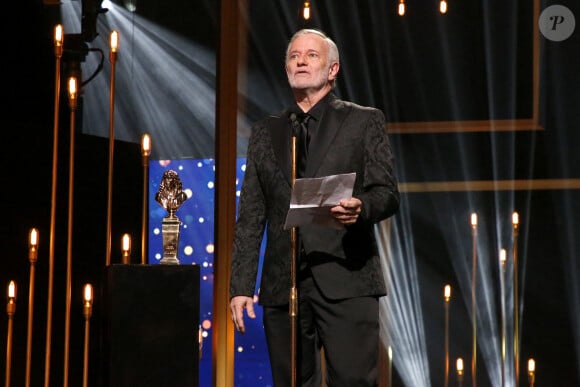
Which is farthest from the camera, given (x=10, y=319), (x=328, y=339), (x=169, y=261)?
(x=10, y=319)

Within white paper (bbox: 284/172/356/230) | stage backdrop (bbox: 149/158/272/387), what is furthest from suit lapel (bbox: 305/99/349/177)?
stage backdrop (bbox: 149/158/272/387)

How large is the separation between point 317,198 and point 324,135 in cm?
27

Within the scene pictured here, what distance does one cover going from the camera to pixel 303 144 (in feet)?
7.52

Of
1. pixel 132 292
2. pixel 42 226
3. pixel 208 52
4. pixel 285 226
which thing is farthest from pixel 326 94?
Answer: pixel 42 226

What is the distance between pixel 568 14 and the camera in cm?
377

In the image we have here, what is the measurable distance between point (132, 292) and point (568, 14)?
6.94 feet

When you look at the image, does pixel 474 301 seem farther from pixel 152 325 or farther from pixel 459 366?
pixel 152 325

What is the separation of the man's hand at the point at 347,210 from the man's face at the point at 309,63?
381mm

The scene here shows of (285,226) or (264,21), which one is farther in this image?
(264,21)

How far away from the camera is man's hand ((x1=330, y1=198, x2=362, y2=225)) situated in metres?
2.02

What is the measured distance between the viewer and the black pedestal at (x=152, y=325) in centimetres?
263

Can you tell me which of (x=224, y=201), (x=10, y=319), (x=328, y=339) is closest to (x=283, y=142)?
(x=328, y=339)

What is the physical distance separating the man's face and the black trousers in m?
0.46

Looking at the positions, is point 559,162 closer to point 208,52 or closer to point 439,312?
point 439,312
